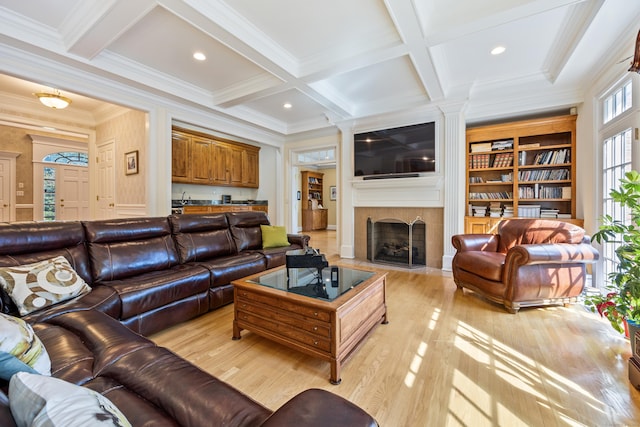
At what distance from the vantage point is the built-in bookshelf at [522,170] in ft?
12.5

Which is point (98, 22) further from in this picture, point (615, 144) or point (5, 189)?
point (5, 189)

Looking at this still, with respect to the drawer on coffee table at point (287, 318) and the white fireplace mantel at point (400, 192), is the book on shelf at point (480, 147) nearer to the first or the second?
the white fireplace mantel at point (400, 192)

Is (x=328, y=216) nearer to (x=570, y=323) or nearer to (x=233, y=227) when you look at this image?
(x=233, y=227)

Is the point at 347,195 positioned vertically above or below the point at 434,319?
Result: above

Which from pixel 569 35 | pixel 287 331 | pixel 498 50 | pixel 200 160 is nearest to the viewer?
pixel 287 331

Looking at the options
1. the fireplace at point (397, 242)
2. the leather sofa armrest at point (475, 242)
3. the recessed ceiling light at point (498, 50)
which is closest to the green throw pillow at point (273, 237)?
the fireplace at point (397, 242)

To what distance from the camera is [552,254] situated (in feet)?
8.01

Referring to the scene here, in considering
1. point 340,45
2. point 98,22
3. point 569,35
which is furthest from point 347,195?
point 98,22

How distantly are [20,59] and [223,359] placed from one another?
3.65 metres

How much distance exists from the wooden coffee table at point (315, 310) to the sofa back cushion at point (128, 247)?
1029mm

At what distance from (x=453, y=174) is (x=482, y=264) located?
1.78 metres

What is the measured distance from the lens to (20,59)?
9.16 feet

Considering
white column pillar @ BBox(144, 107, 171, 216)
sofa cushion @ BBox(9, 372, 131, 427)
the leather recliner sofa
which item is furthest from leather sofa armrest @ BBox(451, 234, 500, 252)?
white column pillar @ BBox(144, 107, 171, 216)

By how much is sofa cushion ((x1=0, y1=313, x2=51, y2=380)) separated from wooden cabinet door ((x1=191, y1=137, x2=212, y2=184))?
16.3ft
